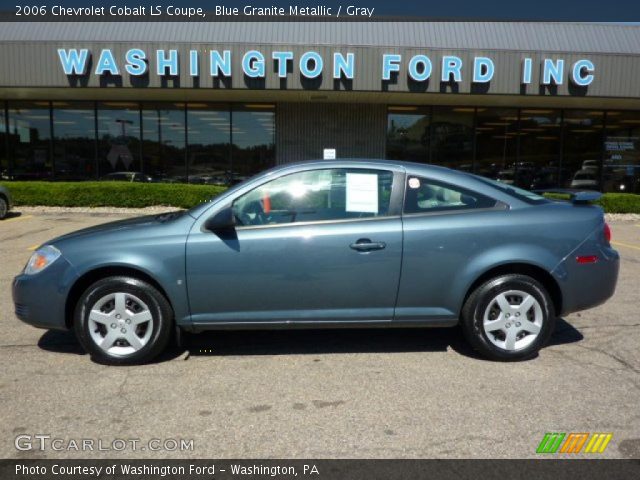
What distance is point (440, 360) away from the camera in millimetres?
4203

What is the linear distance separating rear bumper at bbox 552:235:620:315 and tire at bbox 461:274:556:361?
16cm

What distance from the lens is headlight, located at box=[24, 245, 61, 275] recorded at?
4043 millimetres

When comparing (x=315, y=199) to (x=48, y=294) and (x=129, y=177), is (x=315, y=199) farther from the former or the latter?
(x=129, y=177)

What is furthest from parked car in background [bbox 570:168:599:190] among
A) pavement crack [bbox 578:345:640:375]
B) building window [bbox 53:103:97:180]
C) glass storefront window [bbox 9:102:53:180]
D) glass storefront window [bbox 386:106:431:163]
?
glass storefront window [bbox 9:102:53:180]

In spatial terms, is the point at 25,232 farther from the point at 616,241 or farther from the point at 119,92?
the point at 616,241

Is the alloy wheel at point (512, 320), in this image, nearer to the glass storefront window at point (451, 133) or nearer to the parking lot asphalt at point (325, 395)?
the parking lot asphalt at point (325, 395)

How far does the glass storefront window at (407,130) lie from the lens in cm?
1695

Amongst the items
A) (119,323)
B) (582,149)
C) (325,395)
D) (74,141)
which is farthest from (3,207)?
(582,149)

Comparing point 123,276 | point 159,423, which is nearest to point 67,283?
point 123,276

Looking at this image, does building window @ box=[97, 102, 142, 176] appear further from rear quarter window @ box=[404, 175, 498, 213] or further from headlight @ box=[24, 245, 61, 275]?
rear quarter window @ box=[404, 175, 498, 213]

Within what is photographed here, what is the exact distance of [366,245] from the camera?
13.1 ft
